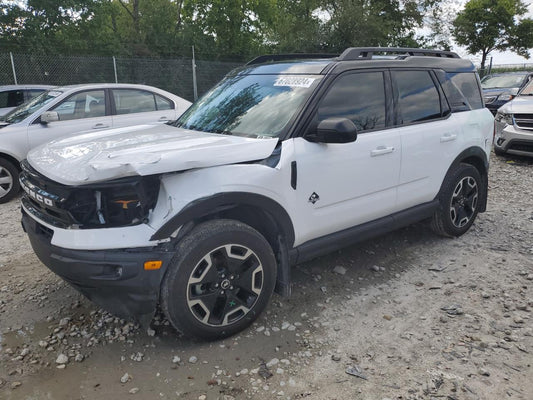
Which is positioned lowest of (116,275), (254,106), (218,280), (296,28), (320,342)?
(320,342)

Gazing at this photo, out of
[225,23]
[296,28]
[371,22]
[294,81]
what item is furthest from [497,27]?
[294,81]

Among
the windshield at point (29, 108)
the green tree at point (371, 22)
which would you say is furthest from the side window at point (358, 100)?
the green tree at point (371, 22)

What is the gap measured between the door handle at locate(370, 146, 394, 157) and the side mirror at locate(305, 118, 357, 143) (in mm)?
552

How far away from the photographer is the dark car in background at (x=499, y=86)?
13.1m

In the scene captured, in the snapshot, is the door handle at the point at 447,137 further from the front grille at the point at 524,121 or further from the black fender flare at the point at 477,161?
the front grille at the point at 524,121

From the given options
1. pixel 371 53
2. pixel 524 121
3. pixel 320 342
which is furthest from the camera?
pixel 524 121

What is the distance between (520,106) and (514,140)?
2.26 ft

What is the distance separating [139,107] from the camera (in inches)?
286

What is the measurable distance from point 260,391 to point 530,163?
8316mm

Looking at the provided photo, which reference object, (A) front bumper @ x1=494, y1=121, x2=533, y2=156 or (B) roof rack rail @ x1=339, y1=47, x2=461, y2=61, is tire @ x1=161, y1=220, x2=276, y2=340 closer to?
(B) roof rack rail @ x1=339, y1=47, x2=461, y2=61

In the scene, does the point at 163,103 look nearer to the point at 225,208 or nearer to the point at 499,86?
→ the point at 225,208

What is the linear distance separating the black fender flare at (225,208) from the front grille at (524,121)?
7.34 m

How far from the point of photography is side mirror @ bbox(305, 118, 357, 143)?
2945mm

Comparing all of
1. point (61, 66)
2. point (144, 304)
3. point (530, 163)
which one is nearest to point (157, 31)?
point (61, 66)
